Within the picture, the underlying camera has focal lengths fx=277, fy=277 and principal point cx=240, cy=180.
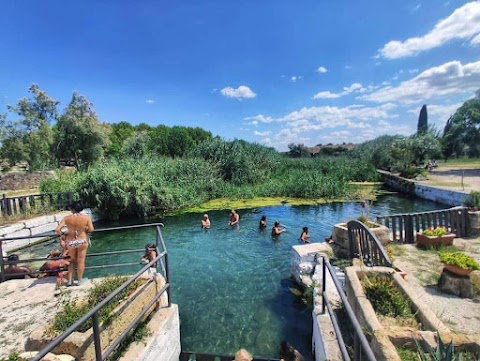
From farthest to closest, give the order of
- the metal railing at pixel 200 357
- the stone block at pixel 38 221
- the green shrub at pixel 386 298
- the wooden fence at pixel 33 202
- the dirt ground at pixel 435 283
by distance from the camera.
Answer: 1. the wooden fence at pixel 33 202
2. the stone block at pixel 38 221
3. the metal railing at pixel 200 357
4. the dirt ground at pixel 435 283
5. the green shrub at pixel 386 298

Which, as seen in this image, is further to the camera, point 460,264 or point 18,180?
point 18,180

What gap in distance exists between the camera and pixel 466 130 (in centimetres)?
3519

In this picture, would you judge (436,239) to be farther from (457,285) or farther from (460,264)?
(460,264)

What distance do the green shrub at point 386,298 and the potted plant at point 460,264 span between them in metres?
1.56

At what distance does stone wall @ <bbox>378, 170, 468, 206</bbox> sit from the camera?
18.2 meters

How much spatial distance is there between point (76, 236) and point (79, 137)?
33862 mm

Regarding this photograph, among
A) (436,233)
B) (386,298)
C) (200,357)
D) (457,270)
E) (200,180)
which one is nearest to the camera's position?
(386,298)

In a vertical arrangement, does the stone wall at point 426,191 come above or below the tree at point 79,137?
below

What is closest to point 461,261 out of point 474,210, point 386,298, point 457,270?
point 457,270

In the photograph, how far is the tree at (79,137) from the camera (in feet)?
111

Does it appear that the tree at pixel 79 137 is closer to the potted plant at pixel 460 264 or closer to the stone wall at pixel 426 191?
the stone wall at pixel 426 191

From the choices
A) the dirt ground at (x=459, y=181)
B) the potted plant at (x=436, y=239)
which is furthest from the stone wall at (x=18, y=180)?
the dirt ground at (x=459, y=181)

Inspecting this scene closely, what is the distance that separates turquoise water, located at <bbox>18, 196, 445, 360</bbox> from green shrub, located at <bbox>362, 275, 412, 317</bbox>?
2.14m

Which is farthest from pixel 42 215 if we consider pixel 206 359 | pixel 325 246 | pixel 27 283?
pixel 325 246
